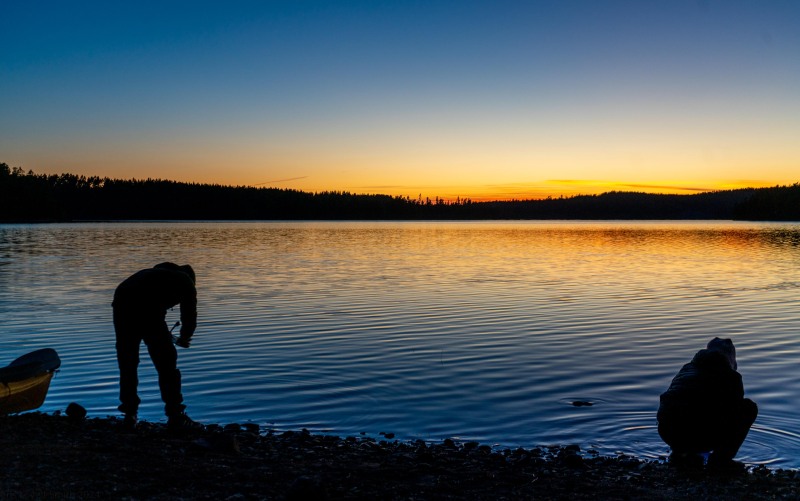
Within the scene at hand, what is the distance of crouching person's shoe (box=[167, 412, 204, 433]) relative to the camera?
935 cm

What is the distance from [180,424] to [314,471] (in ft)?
8.48

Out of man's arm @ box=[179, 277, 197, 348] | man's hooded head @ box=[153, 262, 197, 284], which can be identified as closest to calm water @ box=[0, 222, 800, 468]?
man's arm @ box=[179, 277, 197, 348]

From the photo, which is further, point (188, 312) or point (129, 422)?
point (188, 312)

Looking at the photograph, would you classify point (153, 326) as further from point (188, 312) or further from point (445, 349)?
point (445, 349)

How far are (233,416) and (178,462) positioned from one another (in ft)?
9.74

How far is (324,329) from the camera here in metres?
19.4

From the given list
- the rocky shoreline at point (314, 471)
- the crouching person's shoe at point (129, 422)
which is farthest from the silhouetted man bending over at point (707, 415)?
the crouching person's shoe at point (129, 422)

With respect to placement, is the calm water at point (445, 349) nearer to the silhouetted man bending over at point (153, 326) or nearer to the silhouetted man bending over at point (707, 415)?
the silhouetted man bending over at point (707, 415)

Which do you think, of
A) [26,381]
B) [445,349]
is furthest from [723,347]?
[26,381]

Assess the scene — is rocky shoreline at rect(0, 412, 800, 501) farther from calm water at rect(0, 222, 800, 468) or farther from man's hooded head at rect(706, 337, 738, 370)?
man's hooded head at rect(706, 337, 738, 370)

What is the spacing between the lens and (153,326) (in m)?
9.62

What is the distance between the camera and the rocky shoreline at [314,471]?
6.99 metres

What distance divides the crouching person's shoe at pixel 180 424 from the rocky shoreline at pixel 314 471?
0.14 m

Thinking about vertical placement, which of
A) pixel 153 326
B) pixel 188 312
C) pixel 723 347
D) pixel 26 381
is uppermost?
pixel 188 312
